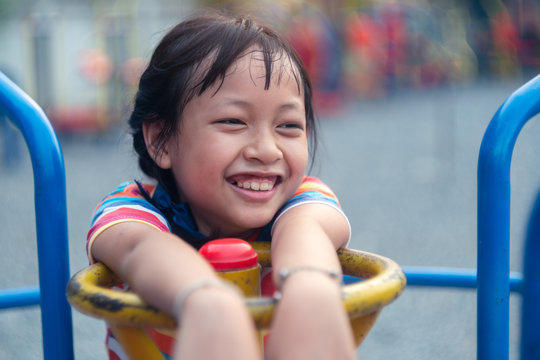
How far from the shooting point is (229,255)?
894 mm

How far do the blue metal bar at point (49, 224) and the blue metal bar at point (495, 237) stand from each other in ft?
2.17

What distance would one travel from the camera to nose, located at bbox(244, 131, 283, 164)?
105cm

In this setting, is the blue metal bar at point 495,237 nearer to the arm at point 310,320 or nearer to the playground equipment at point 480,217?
the playground equipment at point 480,217

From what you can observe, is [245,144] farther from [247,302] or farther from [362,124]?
[362,124]

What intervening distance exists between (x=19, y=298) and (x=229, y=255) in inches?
A: 25.9

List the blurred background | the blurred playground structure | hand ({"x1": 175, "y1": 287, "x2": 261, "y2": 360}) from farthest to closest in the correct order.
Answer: the blurred playground structure < the blurred background < hand ({"x1": 175, "y1": 287, "x2": 261, "y2": 360})

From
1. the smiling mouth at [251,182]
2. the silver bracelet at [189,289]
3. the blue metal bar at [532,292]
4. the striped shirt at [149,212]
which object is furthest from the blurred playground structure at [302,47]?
the silver bracelet at [189,289]

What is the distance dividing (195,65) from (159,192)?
0.27 metres

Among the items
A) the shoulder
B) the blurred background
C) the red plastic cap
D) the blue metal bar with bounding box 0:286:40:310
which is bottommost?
the blurred background

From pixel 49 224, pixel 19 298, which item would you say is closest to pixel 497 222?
pixel 49 224

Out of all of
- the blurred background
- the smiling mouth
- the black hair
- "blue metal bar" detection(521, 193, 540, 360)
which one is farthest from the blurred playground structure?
"blue metal bar" detection(521, 193, 540, 360)

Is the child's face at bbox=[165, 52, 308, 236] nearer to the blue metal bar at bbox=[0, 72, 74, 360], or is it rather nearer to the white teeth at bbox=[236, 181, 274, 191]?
the white teeth at bbox=[236, 181, 274, 191]

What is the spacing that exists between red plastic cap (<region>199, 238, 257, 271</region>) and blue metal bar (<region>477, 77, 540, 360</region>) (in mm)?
370

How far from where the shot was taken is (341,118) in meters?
7.38
